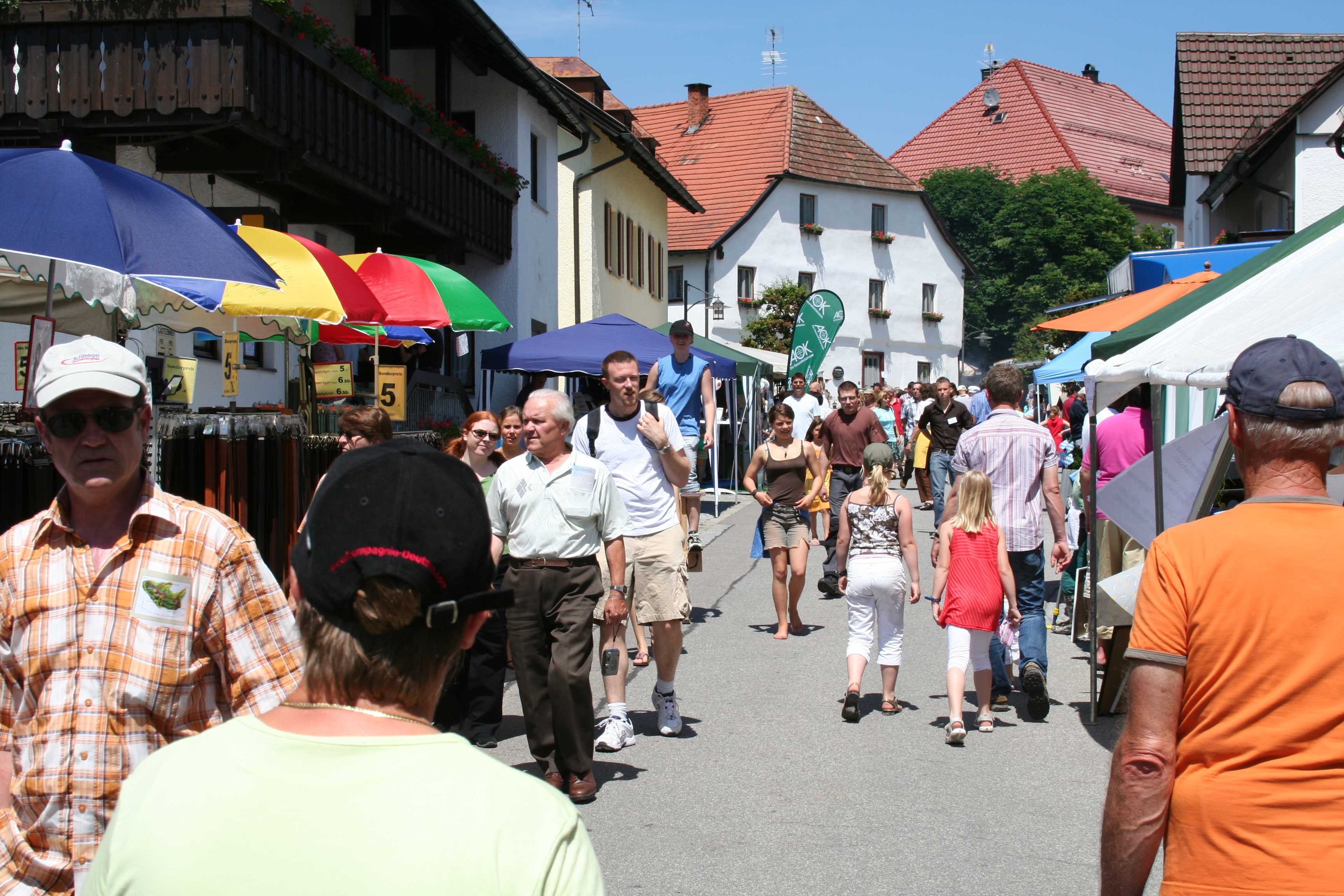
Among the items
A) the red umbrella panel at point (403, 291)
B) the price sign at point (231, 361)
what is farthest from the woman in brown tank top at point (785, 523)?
the price sign at point (231, 361)

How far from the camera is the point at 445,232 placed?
18016 millimetres

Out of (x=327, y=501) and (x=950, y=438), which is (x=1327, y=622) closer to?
(x=327, y=501)

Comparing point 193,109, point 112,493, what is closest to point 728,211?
point 193,109

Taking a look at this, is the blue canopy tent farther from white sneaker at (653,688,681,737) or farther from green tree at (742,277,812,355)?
green tree at (742,277,812,355)

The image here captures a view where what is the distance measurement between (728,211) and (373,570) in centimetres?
4993

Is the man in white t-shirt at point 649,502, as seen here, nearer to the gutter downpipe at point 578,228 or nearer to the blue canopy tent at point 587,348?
the blue canopy tent at point 587,348

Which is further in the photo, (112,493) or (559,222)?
(559,222)

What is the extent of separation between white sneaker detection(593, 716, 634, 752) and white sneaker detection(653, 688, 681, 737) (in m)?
0.31

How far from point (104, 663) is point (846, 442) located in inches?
460

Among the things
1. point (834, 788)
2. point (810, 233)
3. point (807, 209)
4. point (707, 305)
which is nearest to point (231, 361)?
point (834, 788)

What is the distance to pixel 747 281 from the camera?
164 ft

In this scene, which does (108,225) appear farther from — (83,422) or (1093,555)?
(1093,555)

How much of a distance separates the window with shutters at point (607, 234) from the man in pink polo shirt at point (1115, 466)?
1932cm

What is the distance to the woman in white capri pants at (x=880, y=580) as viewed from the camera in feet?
25.9
